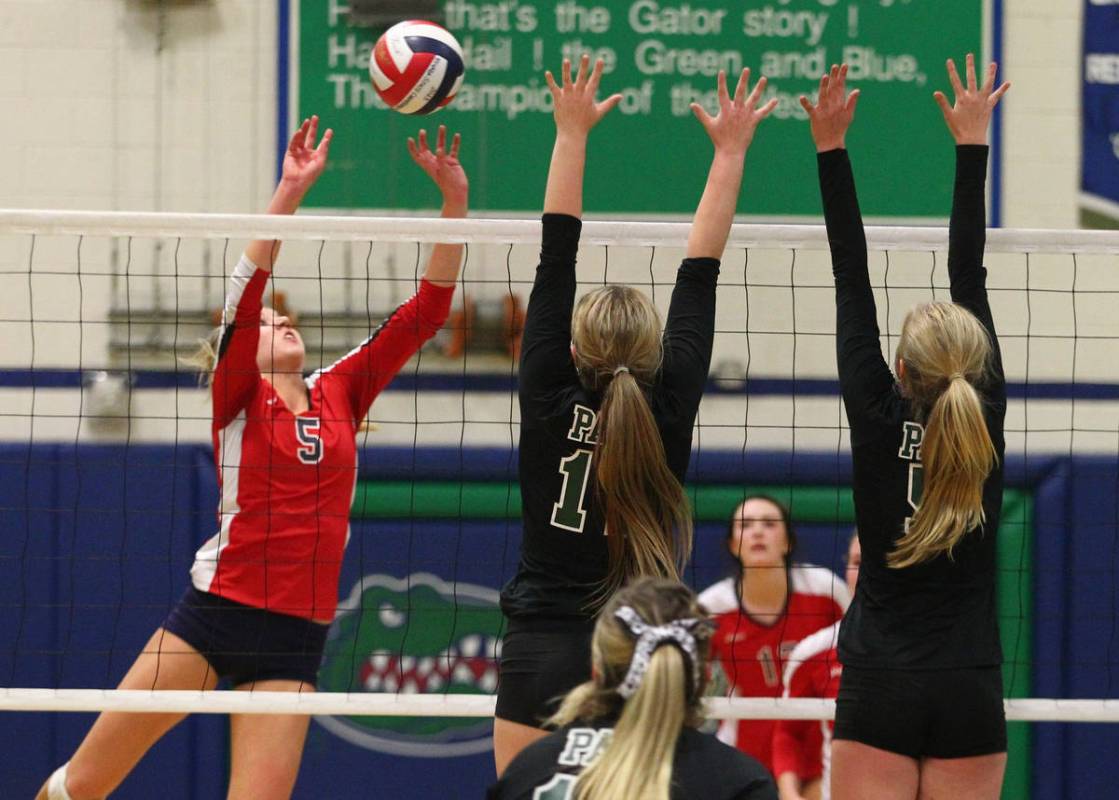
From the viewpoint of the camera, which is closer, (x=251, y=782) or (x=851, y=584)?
(x=251, y=782)

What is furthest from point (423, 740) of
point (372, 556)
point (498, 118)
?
point (498, 118)

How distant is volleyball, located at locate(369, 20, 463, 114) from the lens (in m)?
4.39

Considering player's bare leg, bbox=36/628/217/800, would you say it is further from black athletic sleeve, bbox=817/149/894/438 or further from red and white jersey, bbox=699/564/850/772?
black athletic sleeve, bbox=817/149/894/438

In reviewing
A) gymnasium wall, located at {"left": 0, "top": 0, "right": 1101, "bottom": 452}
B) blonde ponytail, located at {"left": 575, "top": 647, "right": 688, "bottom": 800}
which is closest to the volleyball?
gymnasium wall, located at {"left": 0, "top": 0, "right": 1101, "bottom": 452}

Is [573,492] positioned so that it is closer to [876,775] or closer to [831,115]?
[876,775]

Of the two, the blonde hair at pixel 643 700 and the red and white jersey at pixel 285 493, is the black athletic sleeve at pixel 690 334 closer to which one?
the blonde hair at pixel 643 700

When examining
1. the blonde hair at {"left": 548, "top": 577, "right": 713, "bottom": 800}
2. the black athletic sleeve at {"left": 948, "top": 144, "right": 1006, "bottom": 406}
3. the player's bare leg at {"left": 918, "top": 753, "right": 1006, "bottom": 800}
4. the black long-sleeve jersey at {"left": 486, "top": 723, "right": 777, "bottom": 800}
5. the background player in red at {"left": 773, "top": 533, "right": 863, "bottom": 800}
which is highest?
the black athletic sleeve at {"left": 948, "top": 144, "right": 1006, "bottom": 406}

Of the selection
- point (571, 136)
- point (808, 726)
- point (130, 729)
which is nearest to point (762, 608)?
point (808, 726)

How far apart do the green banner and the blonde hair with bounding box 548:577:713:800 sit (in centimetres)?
428

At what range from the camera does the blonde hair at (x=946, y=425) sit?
3.20m

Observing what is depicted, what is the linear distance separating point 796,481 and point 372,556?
185 centimetres

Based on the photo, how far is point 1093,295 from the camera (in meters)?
6.65

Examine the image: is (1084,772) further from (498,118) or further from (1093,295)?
(498,118)

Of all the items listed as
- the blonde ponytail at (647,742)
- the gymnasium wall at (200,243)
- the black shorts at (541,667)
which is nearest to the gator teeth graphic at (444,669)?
the gymnasium wall at (200,243)
